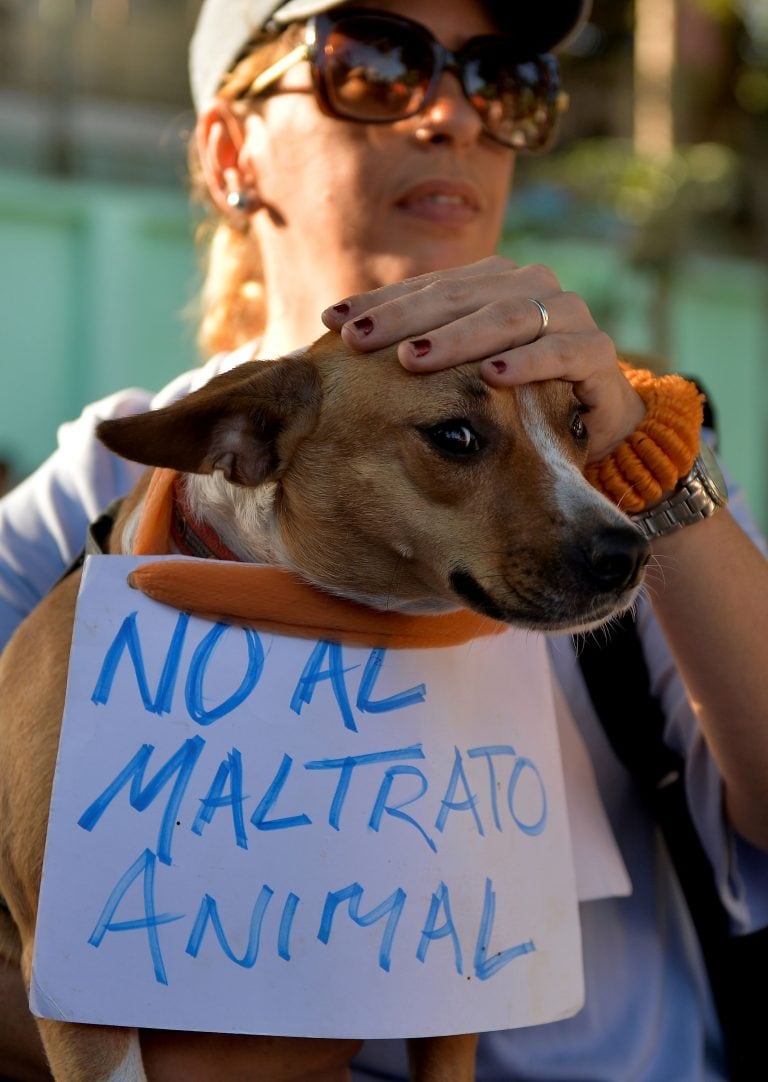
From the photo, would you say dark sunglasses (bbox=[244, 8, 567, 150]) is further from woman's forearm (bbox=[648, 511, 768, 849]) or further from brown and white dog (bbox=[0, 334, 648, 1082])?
woman's forearm (bbox=[648, 511, 768, 849])

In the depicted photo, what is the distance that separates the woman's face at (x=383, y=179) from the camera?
242 centimetres

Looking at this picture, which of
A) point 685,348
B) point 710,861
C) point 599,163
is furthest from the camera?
point 685,348

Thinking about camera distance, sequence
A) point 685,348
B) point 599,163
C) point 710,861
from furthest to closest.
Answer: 1. point 685,348
2. point 599,163
3. point 710,861

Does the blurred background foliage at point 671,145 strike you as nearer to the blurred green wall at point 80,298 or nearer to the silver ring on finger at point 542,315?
the blurred green wall at point 80,298

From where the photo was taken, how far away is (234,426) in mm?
1938

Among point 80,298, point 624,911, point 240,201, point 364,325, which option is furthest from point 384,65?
point 80,298

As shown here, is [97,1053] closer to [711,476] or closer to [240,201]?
[711,476]

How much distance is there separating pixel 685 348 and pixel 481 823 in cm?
1270

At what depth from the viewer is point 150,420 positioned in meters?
1.78

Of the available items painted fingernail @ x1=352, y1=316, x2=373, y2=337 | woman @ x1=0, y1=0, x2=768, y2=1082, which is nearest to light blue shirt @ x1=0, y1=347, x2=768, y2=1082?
woman @ x1=0, y1=0, x2=768, y2=1082

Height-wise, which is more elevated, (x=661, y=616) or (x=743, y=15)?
(x=743, y=15)

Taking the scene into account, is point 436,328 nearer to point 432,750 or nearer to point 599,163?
point 432,750

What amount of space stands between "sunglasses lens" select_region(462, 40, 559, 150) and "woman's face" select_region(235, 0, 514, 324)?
1.3 inches

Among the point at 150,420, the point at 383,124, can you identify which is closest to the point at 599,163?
the point at 383,124
